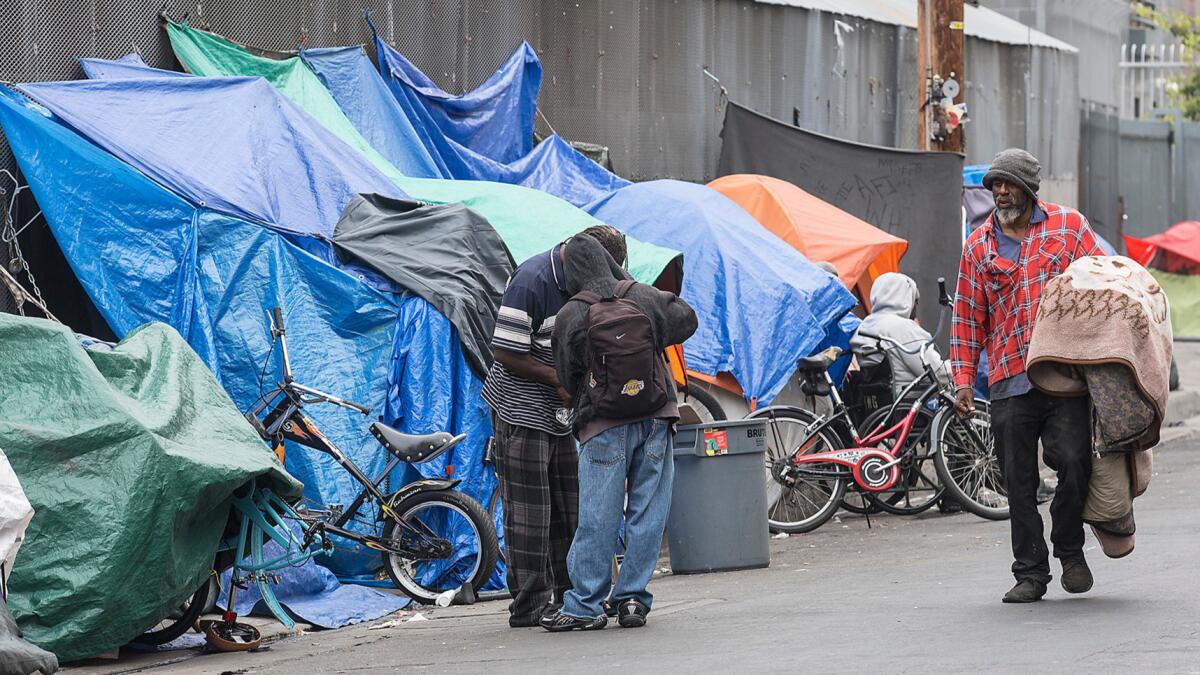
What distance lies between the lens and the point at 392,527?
9.23m

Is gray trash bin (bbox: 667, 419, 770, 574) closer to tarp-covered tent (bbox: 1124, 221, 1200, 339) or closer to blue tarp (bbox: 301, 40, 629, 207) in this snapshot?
blue tarp (bbox: 301, 40, 629, 207)

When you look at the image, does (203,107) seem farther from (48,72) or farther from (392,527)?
(392,527)

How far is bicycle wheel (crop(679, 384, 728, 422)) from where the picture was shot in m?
11.8

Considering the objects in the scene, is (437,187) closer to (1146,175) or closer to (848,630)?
(848,630)

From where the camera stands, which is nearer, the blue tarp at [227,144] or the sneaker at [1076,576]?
the sneaker at [1076,576]

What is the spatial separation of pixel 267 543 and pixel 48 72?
3190mm

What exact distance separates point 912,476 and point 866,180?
445 centimetres

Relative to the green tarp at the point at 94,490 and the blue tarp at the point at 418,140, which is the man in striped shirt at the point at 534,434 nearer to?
the green tarp at the point at 94,490

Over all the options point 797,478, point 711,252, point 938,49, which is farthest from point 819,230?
point 797,478

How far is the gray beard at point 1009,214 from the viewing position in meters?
7.91

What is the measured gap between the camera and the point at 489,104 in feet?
43.6

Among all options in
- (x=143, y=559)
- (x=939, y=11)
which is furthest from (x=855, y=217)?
(x=143, y=559)

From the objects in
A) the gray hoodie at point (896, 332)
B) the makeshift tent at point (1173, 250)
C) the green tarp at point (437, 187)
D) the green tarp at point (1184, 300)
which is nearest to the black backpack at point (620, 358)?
the green tarp at point (437, 187)

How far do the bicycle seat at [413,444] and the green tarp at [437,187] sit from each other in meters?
1.74
